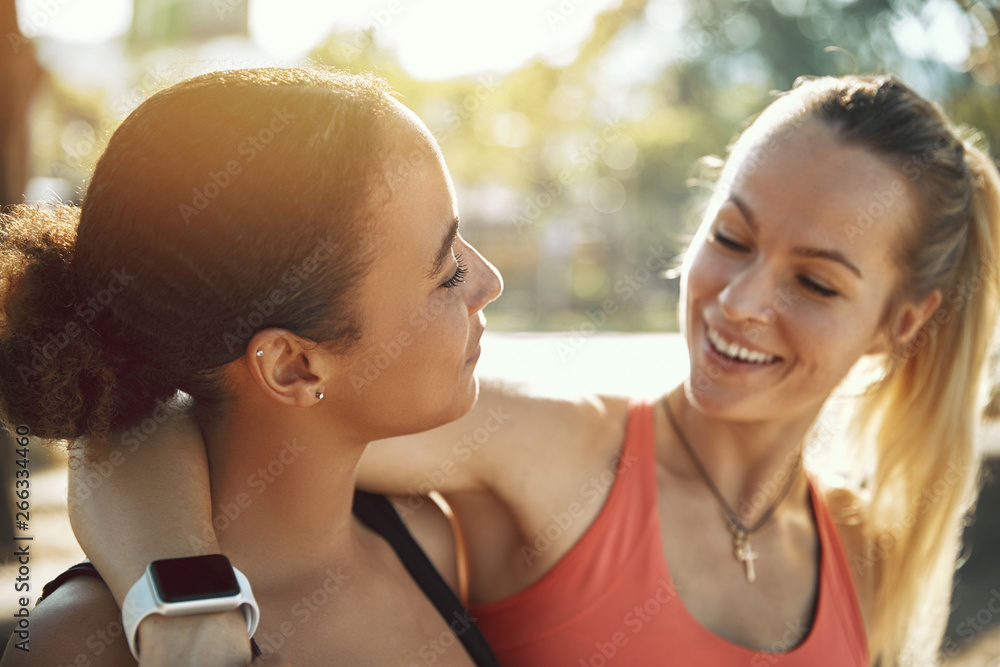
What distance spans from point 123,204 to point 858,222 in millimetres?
1806

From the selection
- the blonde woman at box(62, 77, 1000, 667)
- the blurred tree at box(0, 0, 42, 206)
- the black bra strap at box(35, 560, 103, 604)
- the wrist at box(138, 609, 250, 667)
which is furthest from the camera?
the blurred tree at box(0, 0, 42, 206)

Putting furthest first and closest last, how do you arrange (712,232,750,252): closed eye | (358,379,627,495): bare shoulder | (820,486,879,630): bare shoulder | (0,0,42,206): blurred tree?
(0,0,42,206): blurred tree → (820,486,879,630): bare shoulder → (712,232,750,252): closed eye → (358,379,627,495): bare shoulder

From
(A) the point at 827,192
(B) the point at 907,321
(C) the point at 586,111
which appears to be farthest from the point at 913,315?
(C) the point at 586,111

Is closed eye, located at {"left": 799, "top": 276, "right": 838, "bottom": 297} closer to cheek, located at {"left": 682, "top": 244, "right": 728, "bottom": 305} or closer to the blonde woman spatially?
the blonde woman

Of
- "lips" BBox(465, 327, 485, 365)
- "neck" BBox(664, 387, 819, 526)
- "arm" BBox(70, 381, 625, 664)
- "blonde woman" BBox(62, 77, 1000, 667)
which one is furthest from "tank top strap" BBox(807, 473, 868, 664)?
"lips" BBox(465, 327, 485, 365)

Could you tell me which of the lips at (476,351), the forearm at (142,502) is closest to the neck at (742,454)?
the lips at (476,351)

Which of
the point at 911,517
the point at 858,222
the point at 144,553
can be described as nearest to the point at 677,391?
the point at 858,222

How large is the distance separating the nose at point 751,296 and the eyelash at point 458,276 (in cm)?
91

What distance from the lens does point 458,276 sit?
1.61m

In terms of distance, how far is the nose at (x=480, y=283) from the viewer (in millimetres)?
1643

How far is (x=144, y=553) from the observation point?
1.28m

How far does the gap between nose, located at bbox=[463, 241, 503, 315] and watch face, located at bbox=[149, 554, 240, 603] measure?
68cm

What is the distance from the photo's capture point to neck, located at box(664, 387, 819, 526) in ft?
8.22

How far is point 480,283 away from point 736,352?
0.98 m
